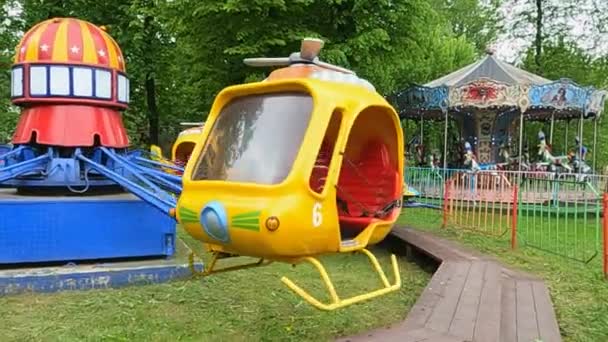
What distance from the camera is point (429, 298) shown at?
221 inches

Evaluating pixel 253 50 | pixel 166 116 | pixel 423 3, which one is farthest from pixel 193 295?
pixel 166 116

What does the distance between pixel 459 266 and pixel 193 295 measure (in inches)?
130

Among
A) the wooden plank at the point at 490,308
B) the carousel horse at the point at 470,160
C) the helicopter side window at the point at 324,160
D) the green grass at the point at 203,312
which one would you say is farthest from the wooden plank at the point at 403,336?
the carousel horse at the point at 470,160

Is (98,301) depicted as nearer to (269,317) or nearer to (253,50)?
(269,317)

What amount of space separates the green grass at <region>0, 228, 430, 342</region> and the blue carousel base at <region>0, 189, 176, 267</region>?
758 mm

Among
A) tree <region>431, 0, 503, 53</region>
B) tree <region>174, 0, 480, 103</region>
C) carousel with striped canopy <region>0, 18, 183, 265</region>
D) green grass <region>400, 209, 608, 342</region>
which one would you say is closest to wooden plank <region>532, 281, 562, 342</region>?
green grass <region>400, 209, 608, 342</region>

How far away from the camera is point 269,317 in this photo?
18.4 ft

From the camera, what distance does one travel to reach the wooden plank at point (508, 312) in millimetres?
4770

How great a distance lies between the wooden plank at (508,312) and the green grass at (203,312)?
1.00 meters

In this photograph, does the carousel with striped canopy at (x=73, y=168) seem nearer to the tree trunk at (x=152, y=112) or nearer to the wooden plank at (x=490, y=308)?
the wooden plank at (x=490, y=308)

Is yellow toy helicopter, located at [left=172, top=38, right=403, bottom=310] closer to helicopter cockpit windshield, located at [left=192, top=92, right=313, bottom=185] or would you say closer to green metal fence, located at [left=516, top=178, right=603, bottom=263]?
helicopter cockpit windshield, located at [left=192, top=92, right=313, bottom=185]

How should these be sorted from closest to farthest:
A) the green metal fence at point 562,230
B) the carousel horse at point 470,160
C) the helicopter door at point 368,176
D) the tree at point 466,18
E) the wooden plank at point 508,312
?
the wooden plank at point 508,312, the helicopter door at point 368,176, the green metal fence at point 562,230, the carousel horse at point 470,160, the tree at point 466,18

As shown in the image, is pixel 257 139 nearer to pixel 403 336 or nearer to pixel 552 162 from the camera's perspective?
pixel 403 336

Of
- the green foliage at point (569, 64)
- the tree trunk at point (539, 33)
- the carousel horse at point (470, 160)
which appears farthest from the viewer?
the tree trunk at point (539, 33)
